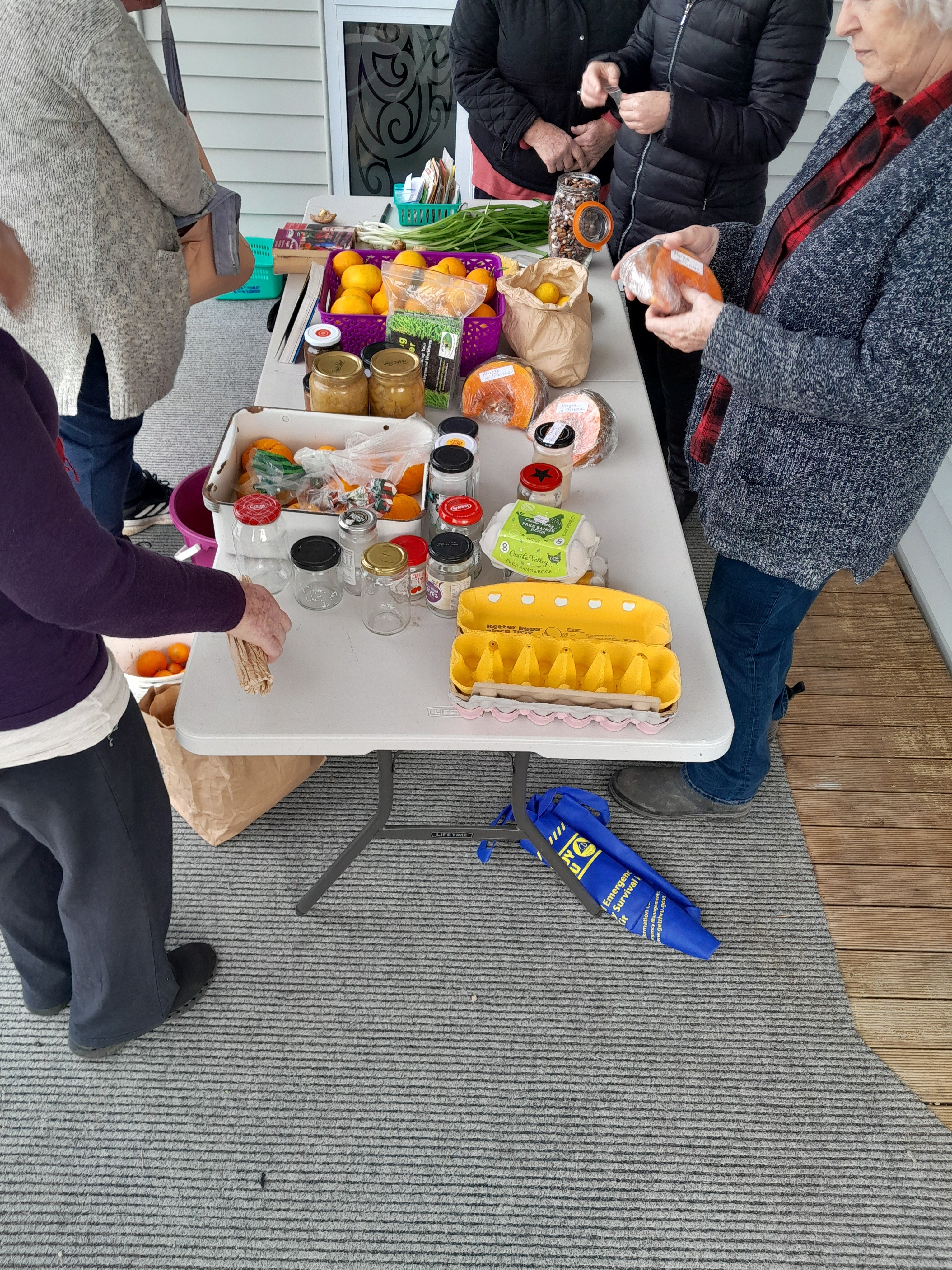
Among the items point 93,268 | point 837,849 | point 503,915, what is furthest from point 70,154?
point 837,849

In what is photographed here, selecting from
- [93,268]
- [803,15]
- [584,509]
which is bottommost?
[584,509]

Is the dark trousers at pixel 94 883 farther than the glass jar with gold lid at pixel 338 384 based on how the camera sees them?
No

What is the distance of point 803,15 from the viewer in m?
1.83

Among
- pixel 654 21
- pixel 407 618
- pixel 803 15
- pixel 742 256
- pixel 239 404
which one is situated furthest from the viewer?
pixel 239 404

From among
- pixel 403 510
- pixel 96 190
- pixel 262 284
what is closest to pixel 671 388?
pixel 403 510

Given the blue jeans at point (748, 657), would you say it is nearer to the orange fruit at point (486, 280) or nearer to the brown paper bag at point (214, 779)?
the orange fruit at point (486, 280)

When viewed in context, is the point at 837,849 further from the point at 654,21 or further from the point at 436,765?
the point at 654,21

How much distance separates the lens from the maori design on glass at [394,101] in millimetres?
3555

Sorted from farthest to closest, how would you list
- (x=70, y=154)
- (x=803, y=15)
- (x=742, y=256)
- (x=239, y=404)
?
(x=239, y=404)
(x=803, y=15)
(x=742, y=256)
(x=70, y=154)

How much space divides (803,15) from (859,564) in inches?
50.1

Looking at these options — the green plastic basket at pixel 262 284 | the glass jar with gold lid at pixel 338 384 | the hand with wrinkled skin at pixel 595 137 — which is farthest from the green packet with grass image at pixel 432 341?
the green plastic basket at pixel 262 284

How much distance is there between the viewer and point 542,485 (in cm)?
145

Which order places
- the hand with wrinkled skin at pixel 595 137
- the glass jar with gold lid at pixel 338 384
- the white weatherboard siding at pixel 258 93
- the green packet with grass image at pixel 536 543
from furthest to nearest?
1. the white weatherboard siding at pixel 258 93
2. the hand with wrinkled skin at pixel 595 137
3. the glass jar with gold lid at pixel 338 384
4. the green packet with grass image at pixel 536 543

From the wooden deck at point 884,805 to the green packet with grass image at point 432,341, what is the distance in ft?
4.49
